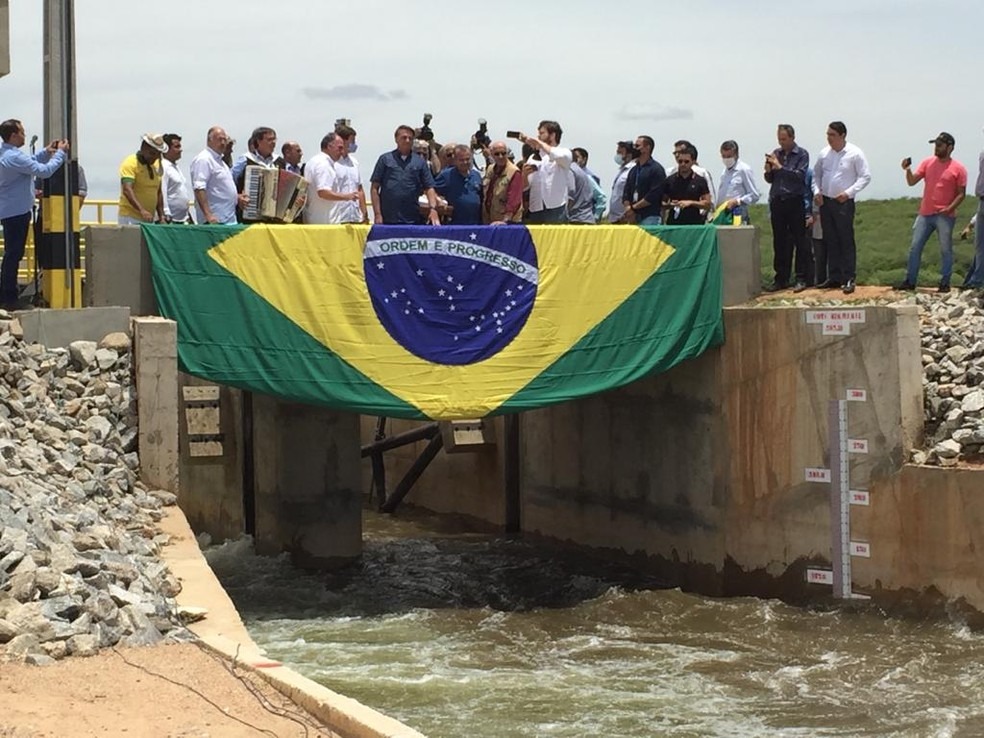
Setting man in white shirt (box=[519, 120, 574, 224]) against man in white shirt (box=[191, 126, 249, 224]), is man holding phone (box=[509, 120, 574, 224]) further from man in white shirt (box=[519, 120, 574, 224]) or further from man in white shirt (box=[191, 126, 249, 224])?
man in white shirt (box=[191, 126, 249, 224])

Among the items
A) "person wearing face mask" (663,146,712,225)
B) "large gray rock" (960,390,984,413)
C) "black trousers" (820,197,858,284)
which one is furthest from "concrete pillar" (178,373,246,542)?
"large gray rock" (960,390,984,413)

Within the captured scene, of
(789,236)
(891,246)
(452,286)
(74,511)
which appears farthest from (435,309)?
(891,246)

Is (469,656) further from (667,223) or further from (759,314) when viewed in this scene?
(667,223)

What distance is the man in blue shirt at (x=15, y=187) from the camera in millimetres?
14953

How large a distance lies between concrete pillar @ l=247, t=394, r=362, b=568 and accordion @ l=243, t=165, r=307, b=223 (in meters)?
2.85

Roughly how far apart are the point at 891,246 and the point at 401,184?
11889 mm

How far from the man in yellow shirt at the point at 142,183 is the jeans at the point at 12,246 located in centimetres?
94

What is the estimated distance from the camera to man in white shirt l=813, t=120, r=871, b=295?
691 inches

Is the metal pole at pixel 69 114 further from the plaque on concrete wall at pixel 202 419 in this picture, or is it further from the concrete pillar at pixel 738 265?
the concrete pillar at pixel 738 265

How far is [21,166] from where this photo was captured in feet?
49.0

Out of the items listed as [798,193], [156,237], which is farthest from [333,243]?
[798,193]

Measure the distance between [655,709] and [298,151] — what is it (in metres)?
7.87

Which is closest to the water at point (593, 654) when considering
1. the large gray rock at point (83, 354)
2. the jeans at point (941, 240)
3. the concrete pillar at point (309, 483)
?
the concrete pillar at point (309, 483)

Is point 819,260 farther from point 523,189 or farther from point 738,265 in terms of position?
point 523,189
